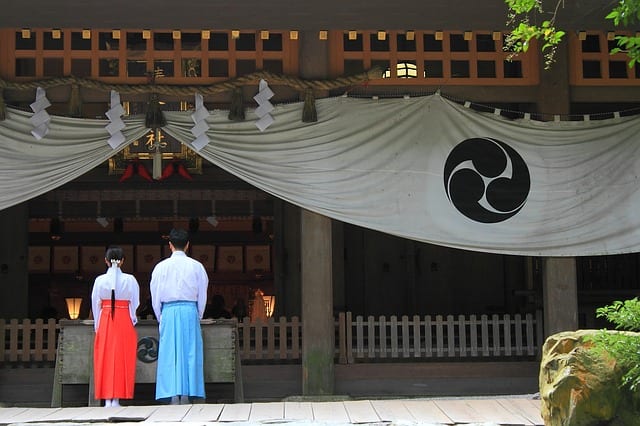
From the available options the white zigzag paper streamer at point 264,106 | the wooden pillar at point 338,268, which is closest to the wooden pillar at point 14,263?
the wooden pillar at point 338,268

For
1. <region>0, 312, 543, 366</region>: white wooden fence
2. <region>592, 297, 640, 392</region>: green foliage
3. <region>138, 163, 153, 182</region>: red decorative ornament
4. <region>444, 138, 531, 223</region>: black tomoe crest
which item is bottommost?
<region>0, 312, 543, 366</region>: white wooden fence

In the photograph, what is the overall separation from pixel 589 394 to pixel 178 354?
12.3ft

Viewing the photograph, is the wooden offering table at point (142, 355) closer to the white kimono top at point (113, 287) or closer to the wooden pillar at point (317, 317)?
the white kimono top at point (113, 287)

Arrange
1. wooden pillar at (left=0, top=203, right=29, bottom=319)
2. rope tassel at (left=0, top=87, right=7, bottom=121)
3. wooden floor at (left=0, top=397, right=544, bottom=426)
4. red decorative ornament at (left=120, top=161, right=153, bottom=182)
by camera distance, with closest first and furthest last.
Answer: wooden floor at (left=0, top=397, right=544, bottom=426) < rope tassel at (left=0, top=87, right=7, bottom=121) < red decorative ornament at (left=120, top=161, right=153, bottom=182) < wooden pillar at (left=0, top=203, right=29, bottom=319)

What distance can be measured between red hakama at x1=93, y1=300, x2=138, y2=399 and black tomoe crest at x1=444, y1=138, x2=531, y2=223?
3479 mm

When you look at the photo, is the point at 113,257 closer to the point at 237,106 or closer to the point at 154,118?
the point at 154,118

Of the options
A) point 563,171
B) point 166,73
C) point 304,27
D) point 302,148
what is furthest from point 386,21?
point 166,73

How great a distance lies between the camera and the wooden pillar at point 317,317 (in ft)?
28.2

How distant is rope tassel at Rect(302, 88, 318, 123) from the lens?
872 cm

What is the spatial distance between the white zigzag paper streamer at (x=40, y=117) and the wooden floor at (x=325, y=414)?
10.7 feet

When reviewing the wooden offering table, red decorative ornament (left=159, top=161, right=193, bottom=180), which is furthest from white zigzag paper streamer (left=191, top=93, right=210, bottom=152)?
red decorative ornament (left=159, top=161, right=193, bottom=180)

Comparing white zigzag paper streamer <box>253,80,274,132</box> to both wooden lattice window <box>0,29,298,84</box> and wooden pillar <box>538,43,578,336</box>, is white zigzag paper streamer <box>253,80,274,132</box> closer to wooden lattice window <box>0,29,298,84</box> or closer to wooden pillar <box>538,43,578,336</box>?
wooden lattice window <box>0,29,298,84</box>

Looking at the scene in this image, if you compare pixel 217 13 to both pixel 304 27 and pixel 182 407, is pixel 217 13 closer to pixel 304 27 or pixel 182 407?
pixel 304 27

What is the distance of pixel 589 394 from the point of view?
4.83 m
